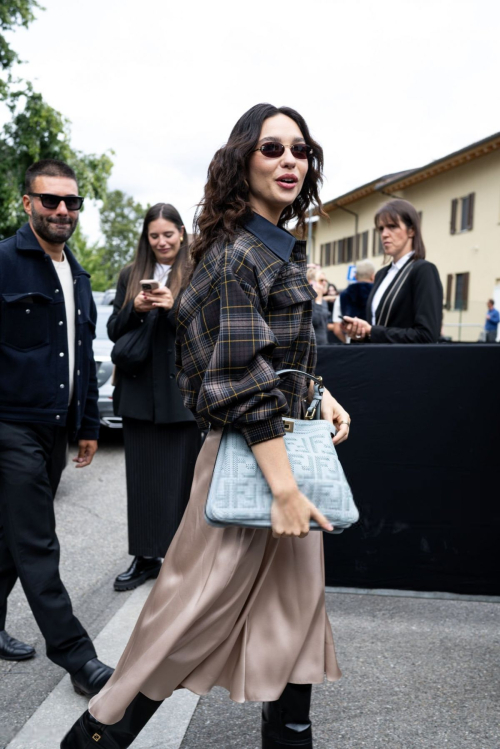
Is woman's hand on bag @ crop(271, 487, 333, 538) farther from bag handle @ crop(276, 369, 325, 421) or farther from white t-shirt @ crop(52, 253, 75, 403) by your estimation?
white t-shirt @ crop(52, 253, 75, 403)

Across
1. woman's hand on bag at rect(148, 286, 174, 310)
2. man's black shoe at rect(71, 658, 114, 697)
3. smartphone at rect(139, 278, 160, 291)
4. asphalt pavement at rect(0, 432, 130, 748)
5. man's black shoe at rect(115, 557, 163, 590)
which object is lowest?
asphalt pavement at rect(0, 432, 130, 748)

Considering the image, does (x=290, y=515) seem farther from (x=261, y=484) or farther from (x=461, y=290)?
(x=461, y=290)

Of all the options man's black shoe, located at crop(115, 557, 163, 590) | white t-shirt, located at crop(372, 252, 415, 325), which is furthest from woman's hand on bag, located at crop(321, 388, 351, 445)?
man's black shoe, located at crop(115, 557, 163, 590)

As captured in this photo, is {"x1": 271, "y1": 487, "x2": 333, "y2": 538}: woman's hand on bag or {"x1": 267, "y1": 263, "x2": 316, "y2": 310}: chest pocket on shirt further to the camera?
{"x1": 267, "y1": 263, "x2": 316, "y2": 310}: chest pocket on shirt

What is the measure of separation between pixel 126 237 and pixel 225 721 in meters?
83.2

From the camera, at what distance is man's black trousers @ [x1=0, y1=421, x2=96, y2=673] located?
301cm

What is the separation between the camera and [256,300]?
1.93 m

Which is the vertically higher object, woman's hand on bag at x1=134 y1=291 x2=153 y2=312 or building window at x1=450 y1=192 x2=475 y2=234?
building window at x1=450 y1=192 x2=475 y2=234

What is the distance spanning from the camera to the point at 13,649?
3.42 metres

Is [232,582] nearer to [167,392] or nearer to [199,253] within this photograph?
[199,253]

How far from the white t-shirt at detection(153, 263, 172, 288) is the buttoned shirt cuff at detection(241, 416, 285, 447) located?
2.53 m

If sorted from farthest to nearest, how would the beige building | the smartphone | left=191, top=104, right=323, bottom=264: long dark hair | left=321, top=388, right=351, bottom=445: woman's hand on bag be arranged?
1. the beige building
2. the smartphone
3. left=321, top=388, right=351, bottom=445: woman's hand on bag
4. left=191, top=104, right=323, bottom=264: long dark hair

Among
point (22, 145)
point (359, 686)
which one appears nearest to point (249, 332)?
point (359, 686)

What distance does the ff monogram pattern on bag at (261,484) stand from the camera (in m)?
1.89
